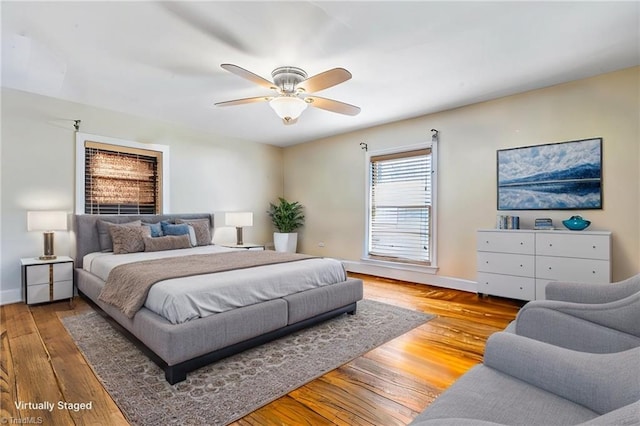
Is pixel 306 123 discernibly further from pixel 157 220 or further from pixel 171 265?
pixel 171 265

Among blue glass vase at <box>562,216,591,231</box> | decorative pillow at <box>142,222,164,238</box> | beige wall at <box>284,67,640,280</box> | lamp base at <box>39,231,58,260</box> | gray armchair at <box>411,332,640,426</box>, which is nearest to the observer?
gray armchair at <box>411,332,640,426</box>

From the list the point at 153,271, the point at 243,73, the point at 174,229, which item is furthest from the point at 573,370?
the point at 174,229

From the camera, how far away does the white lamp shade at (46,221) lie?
362 cm

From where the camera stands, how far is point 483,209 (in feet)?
14.1

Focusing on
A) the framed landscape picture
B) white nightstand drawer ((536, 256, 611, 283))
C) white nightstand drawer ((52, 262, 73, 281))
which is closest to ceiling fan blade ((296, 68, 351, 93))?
the framed landscape picture

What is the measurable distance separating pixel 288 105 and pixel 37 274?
11.5 ft

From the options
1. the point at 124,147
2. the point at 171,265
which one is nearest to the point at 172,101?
the point at 124,147

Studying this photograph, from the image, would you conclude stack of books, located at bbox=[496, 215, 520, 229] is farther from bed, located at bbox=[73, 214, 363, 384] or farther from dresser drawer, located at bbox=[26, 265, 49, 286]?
dresser drawer, located at bbox=[26, 265, 49, 286]

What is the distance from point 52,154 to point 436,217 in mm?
5351

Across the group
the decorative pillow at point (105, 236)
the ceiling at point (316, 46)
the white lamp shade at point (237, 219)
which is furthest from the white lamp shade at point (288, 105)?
the white lamp shade at point (237, 219)

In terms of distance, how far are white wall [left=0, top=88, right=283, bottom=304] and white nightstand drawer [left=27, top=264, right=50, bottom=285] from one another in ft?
1.46

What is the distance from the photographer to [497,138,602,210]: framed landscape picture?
11.5ft

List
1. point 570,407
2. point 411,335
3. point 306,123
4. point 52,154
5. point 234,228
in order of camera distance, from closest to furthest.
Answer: point 570,407, point 411,335, point 52,154, point 306,123, point 234,228

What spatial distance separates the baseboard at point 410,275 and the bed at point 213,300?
1.85 metres
